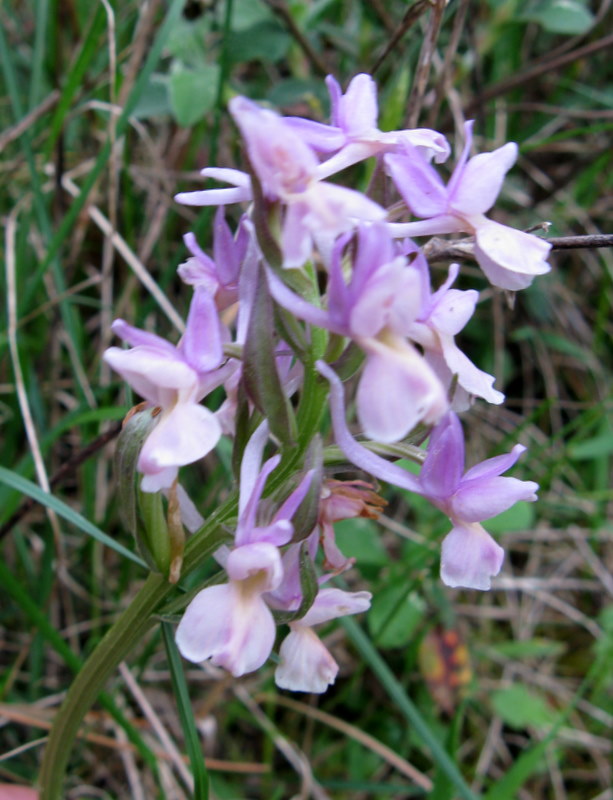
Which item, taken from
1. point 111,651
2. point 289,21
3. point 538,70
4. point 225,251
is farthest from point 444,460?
point 538,70

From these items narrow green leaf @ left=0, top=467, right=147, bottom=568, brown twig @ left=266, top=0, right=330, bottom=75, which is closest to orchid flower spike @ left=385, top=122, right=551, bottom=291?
narrow green leaf @ left=0, top=467, right=147, bottom=568

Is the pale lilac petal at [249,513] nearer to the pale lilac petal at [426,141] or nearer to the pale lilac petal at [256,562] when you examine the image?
the pale lilac petal at [256,562]

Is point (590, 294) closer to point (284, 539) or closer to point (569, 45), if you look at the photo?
point (569, 45)

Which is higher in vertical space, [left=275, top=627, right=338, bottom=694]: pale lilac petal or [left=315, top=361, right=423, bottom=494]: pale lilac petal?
[left=315, top=361, right=423, bottom=494]: pale lilac petal

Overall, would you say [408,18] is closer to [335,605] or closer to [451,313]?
[451,313]

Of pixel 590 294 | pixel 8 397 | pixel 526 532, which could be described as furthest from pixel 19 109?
pixel 590 294

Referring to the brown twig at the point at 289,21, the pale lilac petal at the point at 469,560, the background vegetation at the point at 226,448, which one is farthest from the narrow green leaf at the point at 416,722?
the brown twig at the point at 289,21

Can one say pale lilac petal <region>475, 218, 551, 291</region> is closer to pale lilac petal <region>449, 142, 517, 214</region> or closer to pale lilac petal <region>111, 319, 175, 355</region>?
pale lilac petal <region>449, 142, 517, 214</region>
